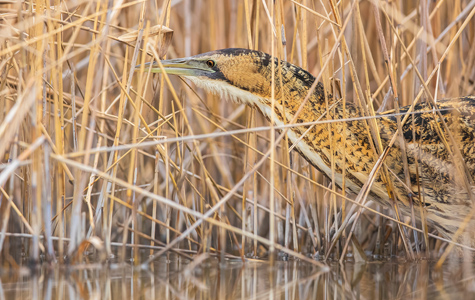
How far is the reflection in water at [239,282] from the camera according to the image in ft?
5.49

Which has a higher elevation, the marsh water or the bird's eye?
the bird's eye

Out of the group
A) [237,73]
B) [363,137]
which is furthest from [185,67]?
[363,137]

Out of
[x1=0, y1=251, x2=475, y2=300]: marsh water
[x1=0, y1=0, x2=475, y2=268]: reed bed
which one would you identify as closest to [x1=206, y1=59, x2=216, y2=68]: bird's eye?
[x1=0, y1=0, x2=475, y2=268]: reed bed

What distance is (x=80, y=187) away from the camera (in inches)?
71.7

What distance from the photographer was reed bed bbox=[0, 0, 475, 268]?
1.84 m

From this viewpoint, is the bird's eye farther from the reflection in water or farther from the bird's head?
the reflection in water

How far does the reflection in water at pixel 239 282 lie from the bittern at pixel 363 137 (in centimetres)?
26

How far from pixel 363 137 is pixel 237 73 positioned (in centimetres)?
57

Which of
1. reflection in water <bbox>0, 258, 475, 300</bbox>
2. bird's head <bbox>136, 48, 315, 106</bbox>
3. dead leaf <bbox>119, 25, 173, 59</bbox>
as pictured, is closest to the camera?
reflection in water <bbox>0, 258, 475, 300</bbox>

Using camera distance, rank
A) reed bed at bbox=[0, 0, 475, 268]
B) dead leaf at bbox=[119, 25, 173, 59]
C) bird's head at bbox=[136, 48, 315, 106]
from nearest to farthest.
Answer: reed bed at bbox=[0, 0, 475, 268] < dead leaf at bbox=[119, 25, 173, 59] < bird's head at bbox=[136, 48, 315, 106]

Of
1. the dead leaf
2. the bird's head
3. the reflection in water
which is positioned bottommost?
the reflection in water

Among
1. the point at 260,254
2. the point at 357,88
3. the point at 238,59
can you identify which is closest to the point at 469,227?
the point at 357,88

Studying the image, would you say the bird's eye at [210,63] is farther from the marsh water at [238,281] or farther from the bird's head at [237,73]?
the marsh water at [238,281]

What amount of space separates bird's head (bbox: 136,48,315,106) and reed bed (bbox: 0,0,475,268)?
68mm
